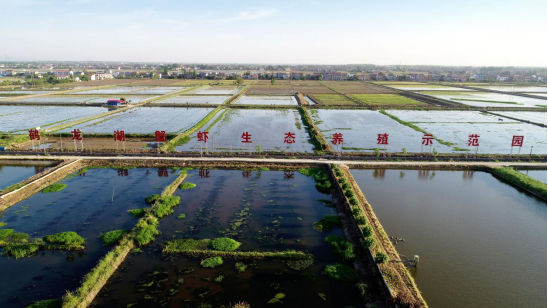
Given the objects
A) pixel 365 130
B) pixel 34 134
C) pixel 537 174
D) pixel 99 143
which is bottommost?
pixel 537 174

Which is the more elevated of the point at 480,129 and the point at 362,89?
the point at 362,89

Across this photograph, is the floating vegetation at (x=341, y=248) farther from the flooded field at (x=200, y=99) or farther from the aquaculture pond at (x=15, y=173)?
the flooded field at (x=200, y=99)

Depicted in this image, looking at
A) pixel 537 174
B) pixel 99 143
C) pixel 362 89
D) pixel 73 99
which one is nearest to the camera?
pixel 537 174

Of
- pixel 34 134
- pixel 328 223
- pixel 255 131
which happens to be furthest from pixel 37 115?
pixel 328 223

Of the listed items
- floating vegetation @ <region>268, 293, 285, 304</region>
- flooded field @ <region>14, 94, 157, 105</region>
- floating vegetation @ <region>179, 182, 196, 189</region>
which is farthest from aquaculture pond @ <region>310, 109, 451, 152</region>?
flooded field @ <region>14, 94, 157, 105</region>

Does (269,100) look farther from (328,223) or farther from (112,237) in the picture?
(112,237)
